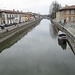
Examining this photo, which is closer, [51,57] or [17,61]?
[17,61]

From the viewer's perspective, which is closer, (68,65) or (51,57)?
(68,65)

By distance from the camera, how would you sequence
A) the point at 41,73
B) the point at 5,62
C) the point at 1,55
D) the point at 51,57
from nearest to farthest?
the point at 41,73
the point at 5,62
the point at 51,57
the point at 1,55

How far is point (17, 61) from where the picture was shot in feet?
59.9

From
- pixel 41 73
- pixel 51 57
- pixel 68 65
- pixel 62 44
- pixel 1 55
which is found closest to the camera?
pixel 41 73

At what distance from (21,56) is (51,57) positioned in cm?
391

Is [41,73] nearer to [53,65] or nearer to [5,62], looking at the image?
[53,65]

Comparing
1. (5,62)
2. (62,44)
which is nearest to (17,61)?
(5,62)

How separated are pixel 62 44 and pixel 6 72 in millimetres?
13676

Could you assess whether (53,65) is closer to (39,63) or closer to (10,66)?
(39,63)

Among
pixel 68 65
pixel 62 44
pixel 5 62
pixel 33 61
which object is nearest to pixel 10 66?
pixel 5 62

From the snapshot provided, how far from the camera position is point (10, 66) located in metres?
16.7

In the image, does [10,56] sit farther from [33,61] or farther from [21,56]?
[33,61]

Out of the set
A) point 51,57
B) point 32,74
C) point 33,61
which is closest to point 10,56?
point 33,61

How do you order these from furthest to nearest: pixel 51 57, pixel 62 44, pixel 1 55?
pixel 62 44 < pixel 1 55 < pixel 51 57
